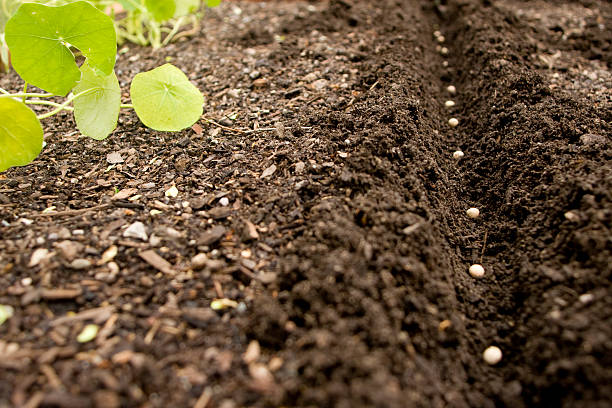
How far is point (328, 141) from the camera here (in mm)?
1759

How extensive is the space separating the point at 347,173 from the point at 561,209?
0.73 metres

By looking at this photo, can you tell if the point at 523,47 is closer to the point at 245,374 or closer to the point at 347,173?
the point at 347,173

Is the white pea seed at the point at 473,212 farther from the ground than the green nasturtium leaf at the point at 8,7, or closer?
closer

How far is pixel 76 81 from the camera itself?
1816mm

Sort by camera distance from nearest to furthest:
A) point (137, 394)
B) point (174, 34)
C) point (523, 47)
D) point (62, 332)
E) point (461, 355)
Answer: point (137, 394) → point (62, 332) → point (461, 355) → point (523, 47) → point (174, 34)

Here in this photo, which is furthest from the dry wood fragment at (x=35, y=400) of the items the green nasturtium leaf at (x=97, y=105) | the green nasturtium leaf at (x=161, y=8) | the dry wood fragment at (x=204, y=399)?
the green nasturtium leaf at (x=161, y=8)

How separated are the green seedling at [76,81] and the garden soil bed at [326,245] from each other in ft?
0.47

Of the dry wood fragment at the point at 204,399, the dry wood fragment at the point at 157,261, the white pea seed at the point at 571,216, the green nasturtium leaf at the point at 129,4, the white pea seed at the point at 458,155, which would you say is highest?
the white pea seed at the point at 571,216

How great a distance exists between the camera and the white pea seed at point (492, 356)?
127cm

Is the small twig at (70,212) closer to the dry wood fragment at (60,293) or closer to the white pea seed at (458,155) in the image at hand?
the dry wood fragment at (60,293)

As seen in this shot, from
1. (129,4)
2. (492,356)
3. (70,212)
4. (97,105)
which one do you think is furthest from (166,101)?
(492,356)

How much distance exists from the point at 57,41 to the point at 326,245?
1.34 m

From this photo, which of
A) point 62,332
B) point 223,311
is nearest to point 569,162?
point 223,311

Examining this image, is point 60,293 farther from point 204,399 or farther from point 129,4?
point 129,4
